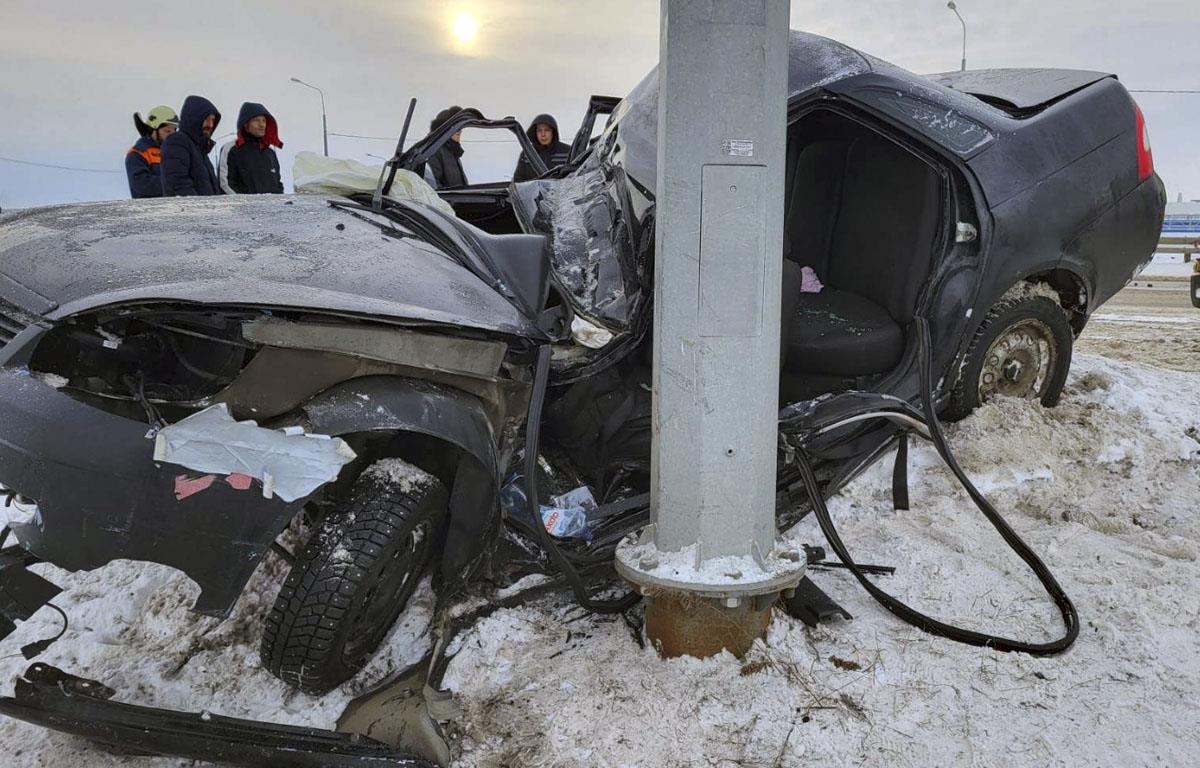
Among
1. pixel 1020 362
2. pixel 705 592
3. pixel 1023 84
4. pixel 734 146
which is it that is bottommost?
pixel 705 592

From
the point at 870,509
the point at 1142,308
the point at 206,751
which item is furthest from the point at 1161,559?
the point at 1142,308

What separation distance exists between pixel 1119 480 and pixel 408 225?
116 inches

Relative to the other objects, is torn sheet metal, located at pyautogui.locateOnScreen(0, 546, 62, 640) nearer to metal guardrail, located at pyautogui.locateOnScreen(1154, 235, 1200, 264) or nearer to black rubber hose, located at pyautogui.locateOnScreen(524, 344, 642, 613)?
black rubber hose, located at pyautogui.locateOnScreen(524, 344, 642, 613)

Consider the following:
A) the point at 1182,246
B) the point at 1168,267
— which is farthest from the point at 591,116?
the point at 1168,267

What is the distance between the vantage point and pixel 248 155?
5.66 meters

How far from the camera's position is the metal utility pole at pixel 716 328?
78.4 inches

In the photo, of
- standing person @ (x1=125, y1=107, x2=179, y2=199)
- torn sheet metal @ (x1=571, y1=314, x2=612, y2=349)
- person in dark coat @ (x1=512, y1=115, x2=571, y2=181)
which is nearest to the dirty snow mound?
torn sheet metal @ (x1=571, y1=314, x2=612, y2=349)

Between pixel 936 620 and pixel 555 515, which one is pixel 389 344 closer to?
pixel 555 515

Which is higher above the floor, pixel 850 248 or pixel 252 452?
pixel 850 248

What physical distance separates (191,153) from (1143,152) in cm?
531

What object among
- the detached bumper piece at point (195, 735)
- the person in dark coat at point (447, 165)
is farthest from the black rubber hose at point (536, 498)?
the person in dark coat at point (447, 165)

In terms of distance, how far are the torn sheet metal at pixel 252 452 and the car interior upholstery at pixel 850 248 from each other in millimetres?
1719

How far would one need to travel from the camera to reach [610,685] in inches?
85.4

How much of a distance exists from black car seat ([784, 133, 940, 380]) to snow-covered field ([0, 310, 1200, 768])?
546mm
